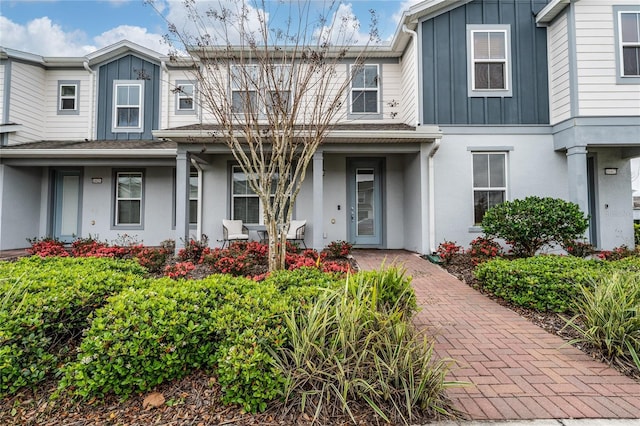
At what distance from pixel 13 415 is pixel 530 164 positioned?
9228mm

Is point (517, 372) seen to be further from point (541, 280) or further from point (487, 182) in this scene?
point (487, 182)

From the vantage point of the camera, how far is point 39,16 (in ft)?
29.8

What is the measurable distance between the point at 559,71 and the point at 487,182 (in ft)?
9.75

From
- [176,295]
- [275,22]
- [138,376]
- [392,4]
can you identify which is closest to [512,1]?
[392,4]

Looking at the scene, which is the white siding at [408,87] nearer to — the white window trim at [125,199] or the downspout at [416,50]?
the downspout at [416,50]

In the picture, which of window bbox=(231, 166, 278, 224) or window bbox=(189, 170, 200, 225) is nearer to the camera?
window bbox=(231, 166, 278, 224)

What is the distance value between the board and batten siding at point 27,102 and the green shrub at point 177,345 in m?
10.4

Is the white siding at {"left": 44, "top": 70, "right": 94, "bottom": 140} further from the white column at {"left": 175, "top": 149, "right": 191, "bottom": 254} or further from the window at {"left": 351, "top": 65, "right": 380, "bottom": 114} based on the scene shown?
the window at {"left": 351, "top": 65, "right": 380, "bottom": 114}

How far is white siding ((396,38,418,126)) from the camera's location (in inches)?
314

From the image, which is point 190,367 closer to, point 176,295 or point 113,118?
point 176,295

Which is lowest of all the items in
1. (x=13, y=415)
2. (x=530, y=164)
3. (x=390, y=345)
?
(x=13, y=415)

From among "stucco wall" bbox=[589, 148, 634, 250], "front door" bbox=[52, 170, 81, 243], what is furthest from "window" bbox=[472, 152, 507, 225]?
"front door" bbox=[52, 170, 81, 243]

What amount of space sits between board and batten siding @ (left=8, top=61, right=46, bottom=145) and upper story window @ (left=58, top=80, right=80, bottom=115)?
0.49 meters

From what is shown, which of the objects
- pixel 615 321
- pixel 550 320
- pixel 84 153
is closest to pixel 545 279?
pixel 550 320
